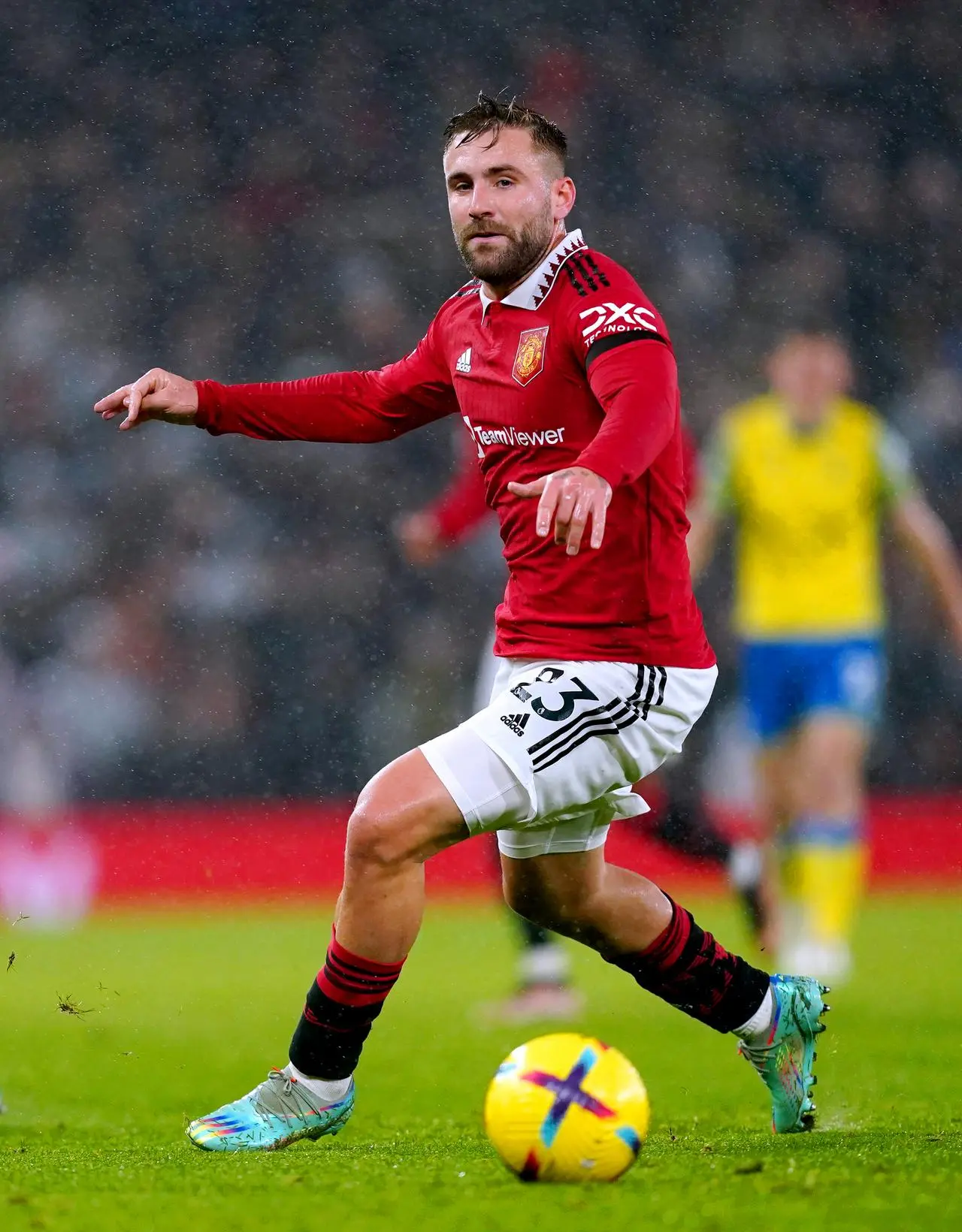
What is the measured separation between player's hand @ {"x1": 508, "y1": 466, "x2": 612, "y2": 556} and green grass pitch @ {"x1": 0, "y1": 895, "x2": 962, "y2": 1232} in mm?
1058

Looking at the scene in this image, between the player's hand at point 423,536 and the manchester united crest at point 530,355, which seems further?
the player's hand at point 423,536

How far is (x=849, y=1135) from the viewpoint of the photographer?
3857 mm

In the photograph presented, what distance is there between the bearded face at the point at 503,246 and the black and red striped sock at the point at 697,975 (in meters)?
1.36


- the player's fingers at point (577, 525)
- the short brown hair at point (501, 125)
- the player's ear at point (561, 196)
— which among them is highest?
the short brown hair at point (501, 125)

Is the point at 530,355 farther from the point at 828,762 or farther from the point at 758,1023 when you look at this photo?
the point at 828,762

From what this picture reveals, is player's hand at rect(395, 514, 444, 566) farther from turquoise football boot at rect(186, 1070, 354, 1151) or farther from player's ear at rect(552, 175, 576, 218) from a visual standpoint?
turquoise football boot at rect(186, 1070, 354, 1151)

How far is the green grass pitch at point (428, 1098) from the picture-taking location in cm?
294

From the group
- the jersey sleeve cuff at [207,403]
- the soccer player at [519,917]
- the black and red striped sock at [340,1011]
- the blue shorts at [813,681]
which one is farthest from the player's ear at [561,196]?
the blue shorts at [813,681]

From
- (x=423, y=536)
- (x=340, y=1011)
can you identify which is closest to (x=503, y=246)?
(x=340, y=1011)

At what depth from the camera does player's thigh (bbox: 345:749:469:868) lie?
3438mm

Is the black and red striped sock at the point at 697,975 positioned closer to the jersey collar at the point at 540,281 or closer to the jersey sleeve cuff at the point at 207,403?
the jersey collar at the point at 540,281

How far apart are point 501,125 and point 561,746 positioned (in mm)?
1269

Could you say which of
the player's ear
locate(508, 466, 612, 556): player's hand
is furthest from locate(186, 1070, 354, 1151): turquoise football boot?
the player's ear

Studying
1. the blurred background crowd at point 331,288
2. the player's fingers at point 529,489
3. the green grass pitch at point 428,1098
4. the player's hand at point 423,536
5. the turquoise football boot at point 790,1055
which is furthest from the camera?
→ the blurred background crowd at point 331,288
